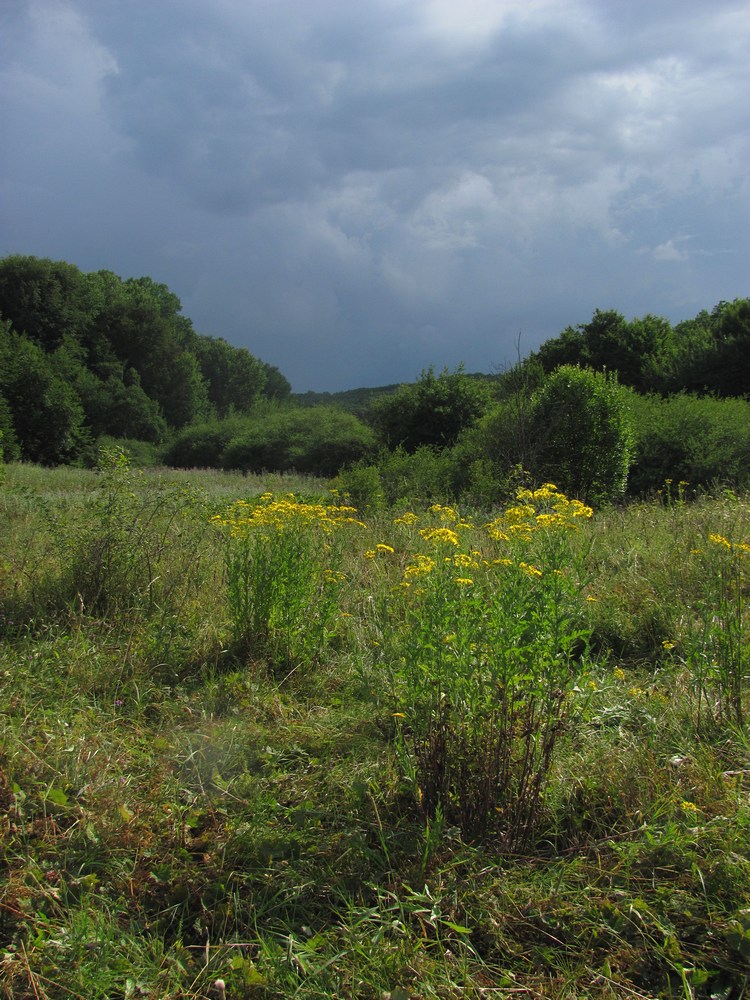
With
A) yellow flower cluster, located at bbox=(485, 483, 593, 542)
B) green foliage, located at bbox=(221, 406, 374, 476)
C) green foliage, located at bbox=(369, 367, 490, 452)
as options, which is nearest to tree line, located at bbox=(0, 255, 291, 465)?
green foliage, located at bbox=(221, 406, 374, 476)

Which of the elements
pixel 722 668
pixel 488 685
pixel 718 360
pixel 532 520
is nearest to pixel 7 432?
pixel 718 360

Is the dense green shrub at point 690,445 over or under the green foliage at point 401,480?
over

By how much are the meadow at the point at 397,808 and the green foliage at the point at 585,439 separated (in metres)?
7.33

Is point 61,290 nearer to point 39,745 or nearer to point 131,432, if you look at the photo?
point 131,432

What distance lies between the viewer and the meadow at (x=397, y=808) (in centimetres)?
200

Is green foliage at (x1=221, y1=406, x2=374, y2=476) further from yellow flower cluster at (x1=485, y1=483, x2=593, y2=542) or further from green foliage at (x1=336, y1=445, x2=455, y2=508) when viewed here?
yellow flower cluster at (x1=485, y1=483, x2=593, y2=542)

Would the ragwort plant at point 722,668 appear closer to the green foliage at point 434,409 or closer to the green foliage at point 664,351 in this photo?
the green foliage at point 434,409

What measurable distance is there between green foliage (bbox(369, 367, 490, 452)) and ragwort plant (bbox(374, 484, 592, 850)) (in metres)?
15.8

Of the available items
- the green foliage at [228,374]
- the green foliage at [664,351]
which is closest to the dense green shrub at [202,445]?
the green foliage at [664,351]

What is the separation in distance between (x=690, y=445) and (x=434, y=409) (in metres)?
7.76

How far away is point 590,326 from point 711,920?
1118 inches

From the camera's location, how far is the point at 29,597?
4.71m

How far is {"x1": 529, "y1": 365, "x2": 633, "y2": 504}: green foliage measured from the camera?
10922 millimetres

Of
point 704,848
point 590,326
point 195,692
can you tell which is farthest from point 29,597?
point 590,326
